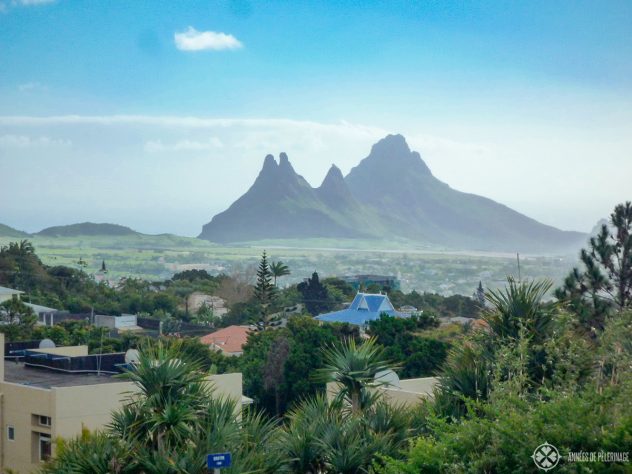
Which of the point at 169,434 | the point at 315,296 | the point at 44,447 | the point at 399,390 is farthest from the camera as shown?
the point at 315,296

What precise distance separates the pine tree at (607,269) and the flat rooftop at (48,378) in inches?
501

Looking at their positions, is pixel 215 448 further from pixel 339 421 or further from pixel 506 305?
pixel 506 305

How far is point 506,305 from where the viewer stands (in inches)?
490

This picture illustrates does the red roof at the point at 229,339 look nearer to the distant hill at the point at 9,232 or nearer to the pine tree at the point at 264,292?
the pine tree at the point at 264,292

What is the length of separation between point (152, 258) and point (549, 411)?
17360 cm

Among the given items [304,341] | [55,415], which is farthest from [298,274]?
[55,415]

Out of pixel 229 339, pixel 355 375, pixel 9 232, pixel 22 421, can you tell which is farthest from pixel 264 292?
pixel 9 232

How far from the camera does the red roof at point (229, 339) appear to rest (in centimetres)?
4688

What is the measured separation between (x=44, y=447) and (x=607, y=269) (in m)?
16.6

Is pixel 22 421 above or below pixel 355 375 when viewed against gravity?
below

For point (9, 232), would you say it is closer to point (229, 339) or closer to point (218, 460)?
point (229, 339)

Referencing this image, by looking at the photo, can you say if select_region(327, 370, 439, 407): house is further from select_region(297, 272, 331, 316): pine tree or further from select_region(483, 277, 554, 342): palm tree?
select_region(297, 272, 331, 316): pine tree

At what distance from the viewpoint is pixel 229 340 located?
164ft

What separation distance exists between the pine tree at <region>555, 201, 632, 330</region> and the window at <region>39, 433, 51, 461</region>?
47.5ft
